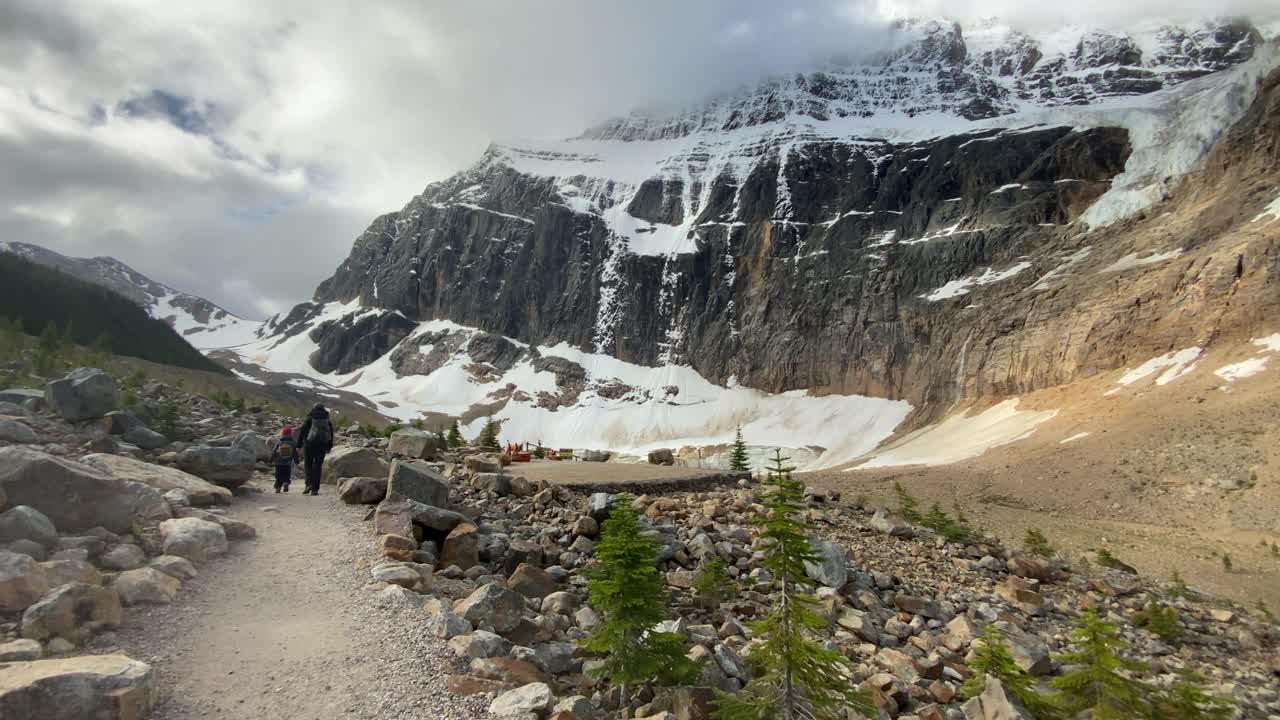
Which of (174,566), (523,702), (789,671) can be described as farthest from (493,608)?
(174,566)

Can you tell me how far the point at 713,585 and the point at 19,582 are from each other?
7576 mm

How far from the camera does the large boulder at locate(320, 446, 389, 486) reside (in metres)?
13.1

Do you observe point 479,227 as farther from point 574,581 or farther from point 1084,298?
point 574,581

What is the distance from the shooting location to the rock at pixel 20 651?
4312 millimetres

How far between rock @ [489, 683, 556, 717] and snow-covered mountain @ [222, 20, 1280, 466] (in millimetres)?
53273

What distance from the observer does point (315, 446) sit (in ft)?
41.5

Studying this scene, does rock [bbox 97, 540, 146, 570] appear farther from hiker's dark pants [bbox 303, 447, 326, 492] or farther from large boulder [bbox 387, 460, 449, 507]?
hiker's dark pants [bbox 303, 447, 326, 492]

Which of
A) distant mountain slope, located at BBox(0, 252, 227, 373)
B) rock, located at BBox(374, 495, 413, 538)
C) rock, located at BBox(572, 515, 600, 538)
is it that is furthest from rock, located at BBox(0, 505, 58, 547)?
distant mountain slope, located at BBox(0, 252, 227, 373)

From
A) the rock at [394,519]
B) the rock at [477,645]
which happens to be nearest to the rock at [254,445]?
the rock at [394,519]

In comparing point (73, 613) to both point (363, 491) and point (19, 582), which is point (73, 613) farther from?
point (363, 491)

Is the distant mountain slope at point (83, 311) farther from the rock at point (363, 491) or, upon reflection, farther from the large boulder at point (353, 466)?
the rock at point (363, 491)

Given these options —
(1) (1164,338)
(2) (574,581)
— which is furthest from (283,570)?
(1) (1164,338)

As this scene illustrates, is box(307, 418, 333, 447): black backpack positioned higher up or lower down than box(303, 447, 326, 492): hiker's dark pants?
higher up

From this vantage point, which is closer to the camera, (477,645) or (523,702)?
(523,702)
